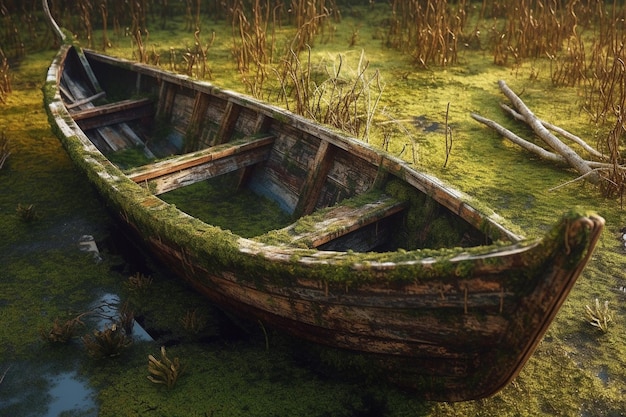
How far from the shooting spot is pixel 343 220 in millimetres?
2986

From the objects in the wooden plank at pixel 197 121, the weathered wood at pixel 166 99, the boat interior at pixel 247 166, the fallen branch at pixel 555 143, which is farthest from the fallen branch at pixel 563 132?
the weathered wood at pixel 166 99

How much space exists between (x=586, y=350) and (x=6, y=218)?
162 inches

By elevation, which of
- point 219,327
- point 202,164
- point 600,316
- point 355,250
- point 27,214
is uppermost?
point 202,164

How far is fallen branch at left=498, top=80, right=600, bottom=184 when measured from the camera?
4.39m

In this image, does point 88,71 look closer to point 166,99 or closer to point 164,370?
point 166,99

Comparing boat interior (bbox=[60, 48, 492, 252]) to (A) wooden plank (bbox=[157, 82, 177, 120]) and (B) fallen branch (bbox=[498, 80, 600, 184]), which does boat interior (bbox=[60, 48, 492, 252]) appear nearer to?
(A) wooden plank (bbox=[157, 82, 177, 120])

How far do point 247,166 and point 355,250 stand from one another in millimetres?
1574

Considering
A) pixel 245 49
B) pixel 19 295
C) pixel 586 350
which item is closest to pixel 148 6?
pixel 245 49

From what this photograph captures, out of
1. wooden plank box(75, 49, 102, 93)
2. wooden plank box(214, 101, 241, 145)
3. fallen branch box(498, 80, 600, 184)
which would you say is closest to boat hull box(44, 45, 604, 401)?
wooden plank box(214, 101, 241, 145)

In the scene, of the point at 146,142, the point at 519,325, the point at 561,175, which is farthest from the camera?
the point at 146,142

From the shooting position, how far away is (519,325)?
1990 millimetres

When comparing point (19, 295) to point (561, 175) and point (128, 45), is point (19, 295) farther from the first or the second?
point (128, 45)

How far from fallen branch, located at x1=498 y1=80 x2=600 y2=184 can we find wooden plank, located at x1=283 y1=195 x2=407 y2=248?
6.76 feet

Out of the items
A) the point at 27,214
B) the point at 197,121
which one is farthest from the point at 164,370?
the point at 197,121
